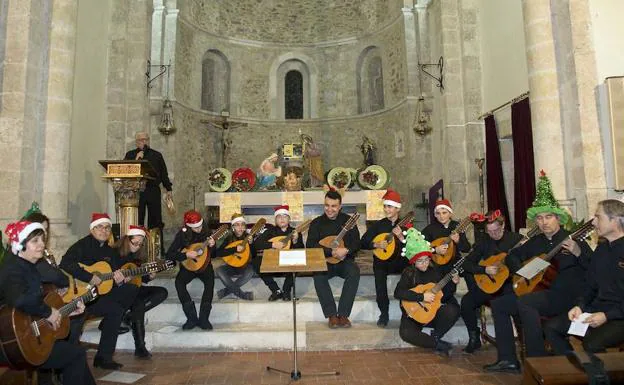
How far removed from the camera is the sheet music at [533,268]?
396 cm

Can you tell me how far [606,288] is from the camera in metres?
3.39

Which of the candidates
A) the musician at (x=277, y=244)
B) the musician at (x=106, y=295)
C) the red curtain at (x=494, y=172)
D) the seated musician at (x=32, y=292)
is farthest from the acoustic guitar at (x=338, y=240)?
the red curtain at (x=494, y=172)

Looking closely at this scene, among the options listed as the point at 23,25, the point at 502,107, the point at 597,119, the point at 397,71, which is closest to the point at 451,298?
the point at 597,119

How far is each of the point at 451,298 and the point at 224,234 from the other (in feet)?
9.83

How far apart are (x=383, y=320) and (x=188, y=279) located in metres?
2.50

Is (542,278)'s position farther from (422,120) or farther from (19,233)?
(422,120)

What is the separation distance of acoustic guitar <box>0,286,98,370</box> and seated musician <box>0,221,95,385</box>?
0.05 metres

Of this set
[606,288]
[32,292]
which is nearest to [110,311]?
[32,292]

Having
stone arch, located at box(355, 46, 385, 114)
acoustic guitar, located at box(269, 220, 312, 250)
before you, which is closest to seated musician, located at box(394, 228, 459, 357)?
acoustic guitar, located at box(269, 220, 312, 250)

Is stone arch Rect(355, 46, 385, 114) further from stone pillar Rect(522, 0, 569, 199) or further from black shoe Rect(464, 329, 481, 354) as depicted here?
black shoe Rect(464, 329, 481, 354)

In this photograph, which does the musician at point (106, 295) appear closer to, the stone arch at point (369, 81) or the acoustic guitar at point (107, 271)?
the acoustic guitar at point (107, 271)

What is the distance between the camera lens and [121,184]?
6215 mm

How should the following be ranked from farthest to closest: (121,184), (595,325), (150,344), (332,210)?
(121,184) < (332,210) < (150,344) < (595,325)

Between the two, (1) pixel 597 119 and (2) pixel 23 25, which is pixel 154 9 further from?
(1) pixel 597 119
